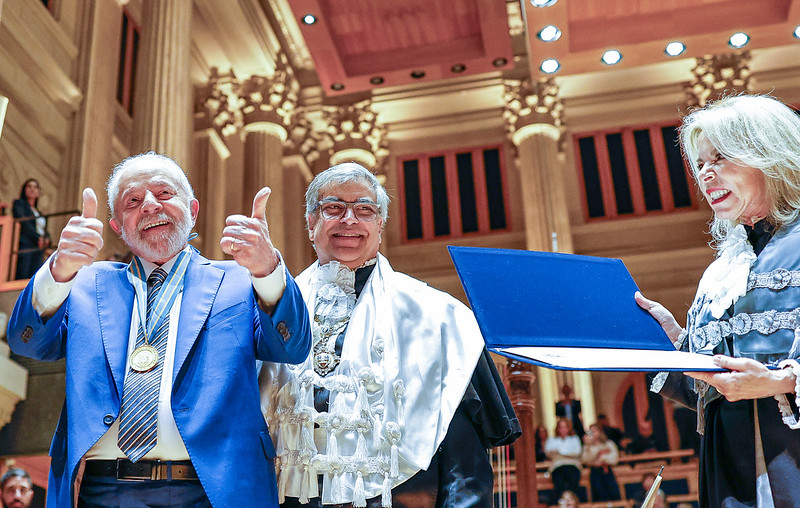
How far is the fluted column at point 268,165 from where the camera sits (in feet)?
40.1

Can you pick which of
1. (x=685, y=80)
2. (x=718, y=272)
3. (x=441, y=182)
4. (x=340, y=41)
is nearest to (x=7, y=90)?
(x=340, y=41)

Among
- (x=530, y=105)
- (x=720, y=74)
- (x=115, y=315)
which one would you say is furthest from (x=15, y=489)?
(x=720, y=74)

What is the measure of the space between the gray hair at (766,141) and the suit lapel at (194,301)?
1319mm

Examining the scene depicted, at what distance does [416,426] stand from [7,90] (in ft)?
28.1

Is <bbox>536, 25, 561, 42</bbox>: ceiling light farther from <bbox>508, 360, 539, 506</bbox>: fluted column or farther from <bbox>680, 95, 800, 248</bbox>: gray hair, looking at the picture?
<bbox>680, 95, 800, 248</bbox>: gray hair

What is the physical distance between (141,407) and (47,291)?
0.35 metres

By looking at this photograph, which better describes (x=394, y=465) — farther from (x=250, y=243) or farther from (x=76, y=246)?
(x=76, y=246)

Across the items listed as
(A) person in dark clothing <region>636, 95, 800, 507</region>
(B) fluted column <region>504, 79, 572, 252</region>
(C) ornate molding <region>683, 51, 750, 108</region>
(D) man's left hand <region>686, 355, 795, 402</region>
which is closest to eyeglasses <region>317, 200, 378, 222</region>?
(A) person in dark clothing <region>636, 95, 800, 507</region>

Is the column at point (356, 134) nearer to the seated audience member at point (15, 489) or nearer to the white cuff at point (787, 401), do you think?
the seated audience member at point (15, 489)

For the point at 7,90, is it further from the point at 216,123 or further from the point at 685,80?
the point at 685,80

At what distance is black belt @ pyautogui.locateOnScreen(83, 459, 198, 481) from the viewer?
1.90 m

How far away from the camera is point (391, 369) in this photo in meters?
2.31

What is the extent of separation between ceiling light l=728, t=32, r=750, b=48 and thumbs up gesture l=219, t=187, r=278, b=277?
24.6ft

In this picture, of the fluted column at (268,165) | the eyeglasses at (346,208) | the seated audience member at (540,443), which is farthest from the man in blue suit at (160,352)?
the fluted column at (268,165)
